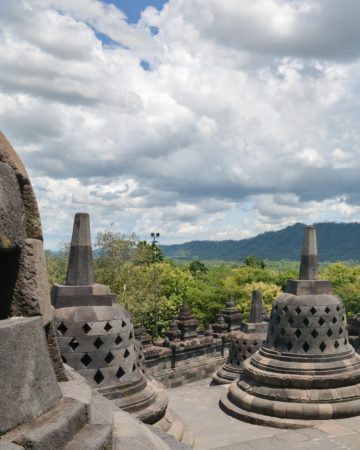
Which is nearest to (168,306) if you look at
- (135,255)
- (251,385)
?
(135,255)

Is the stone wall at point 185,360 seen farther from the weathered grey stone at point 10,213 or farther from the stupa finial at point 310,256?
the weathered grey stone at point 10,213

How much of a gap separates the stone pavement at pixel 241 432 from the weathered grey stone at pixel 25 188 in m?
5.12

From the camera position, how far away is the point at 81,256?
22.0 ft

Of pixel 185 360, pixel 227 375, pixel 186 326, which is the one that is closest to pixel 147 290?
pixel 186 326

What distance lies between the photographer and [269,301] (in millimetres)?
37844

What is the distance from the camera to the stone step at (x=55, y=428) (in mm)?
2221

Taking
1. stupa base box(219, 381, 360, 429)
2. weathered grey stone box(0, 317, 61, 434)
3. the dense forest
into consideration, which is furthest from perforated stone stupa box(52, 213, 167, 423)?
the dense forest

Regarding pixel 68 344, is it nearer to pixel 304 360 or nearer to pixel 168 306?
pixel 304 360

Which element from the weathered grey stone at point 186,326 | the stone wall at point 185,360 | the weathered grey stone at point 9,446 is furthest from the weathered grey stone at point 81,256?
the weathered grey stone at point 186,326

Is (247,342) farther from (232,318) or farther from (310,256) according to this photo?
(232,318)

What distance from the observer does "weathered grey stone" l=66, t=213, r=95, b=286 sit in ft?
21.8

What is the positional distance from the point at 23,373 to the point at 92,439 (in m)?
0.53

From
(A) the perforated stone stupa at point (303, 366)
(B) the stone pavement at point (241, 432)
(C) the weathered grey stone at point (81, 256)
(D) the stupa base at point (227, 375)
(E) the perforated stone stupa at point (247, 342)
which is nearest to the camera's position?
(C) the weathered grey stone at point (81, 256)

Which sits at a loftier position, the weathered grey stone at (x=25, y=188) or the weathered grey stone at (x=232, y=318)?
the weathered grey stone at (x=25, y=188)
